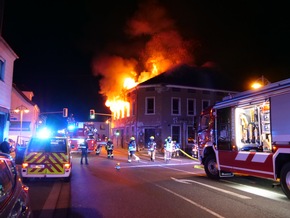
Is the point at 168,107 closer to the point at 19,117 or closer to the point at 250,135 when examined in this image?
the point at 19,117

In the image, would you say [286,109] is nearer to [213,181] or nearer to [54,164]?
[213,181]

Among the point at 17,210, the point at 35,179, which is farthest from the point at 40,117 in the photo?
the point at 17,210

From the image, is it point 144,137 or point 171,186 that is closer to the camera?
point 171,186

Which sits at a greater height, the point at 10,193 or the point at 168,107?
the point at 168,107

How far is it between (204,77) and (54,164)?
3143 cm

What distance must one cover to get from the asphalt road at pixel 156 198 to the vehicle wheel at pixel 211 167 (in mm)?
517

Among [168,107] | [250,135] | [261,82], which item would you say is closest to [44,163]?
[250,135]

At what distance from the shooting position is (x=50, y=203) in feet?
24.8

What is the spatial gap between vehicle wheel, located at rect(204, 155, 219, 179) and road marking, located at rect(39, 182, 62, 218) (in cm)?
598

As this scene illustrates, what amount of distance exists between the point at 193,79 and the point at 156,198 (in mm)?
30842

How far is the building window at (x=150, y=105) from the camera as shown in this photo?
35016 millimetres

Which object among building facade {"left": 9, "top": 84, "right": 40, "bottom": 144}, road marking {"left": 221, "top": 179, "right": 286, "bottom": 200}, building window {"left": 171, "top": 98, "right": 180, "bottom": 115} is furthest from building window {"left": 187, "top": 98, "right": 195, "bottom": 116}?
road marking {"left": 221, "top": 179, "right": 286, "bottom": 200}

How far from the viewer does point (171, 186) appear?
10.2m

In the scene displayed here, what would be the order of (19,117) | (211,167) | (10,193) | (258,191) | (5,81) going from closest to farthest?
(10,193) → (258,191) → (211,167) → (5,81) → (19,117)
